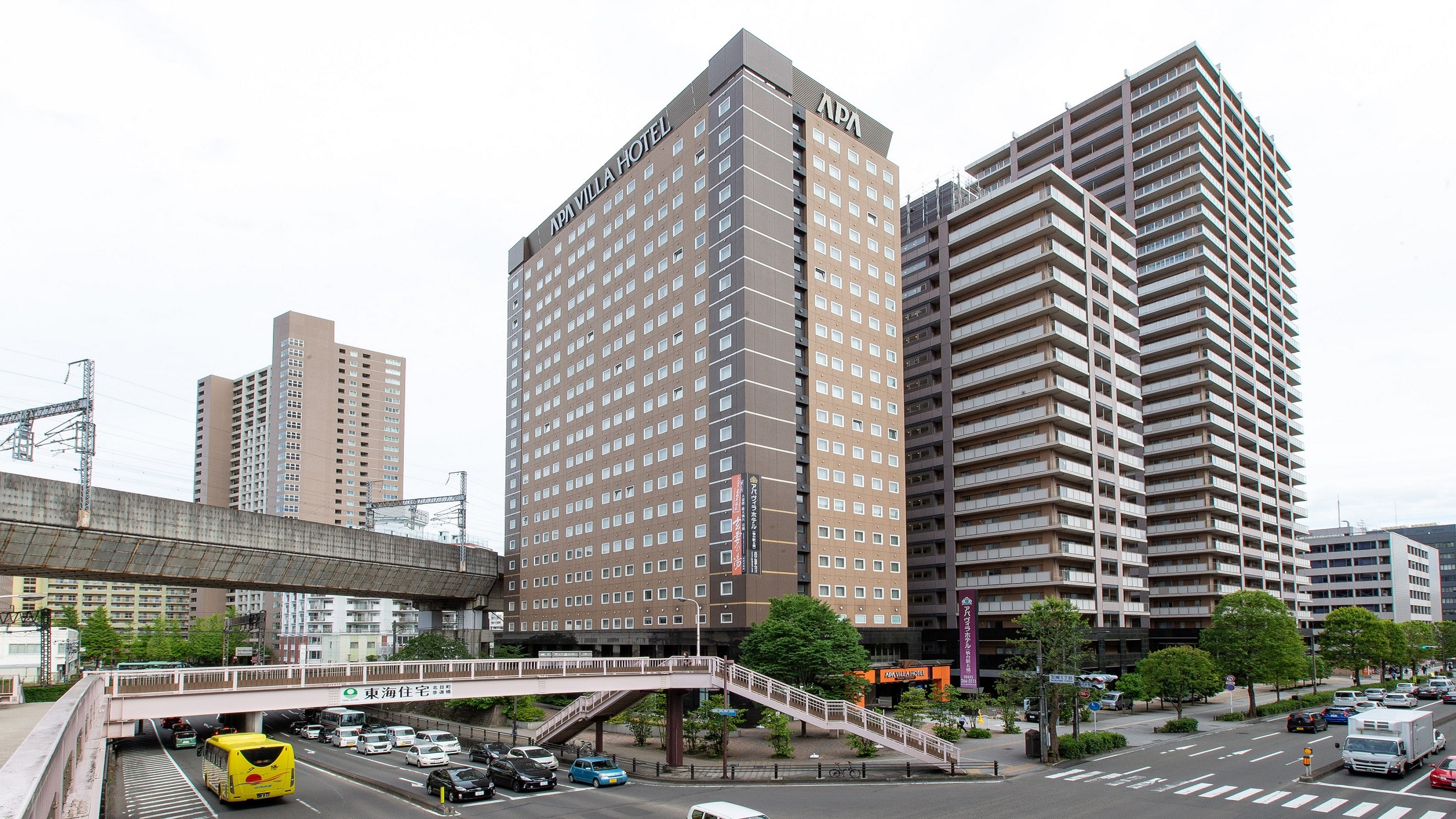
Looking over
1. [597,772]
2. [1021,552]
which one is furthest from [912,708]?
[1021,552]

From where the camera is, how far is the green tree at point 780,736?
174 ft

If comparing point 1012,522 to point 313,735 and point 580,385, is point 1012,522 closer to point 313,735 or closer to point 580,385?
point 580,385

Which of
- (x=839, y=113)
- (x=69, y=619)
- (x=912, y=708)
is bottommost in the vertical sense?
(x=69, y=619)

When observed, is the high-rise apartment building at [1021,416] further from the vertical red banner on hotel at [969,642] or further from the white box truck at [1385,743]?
the white box truck at [1385,743]

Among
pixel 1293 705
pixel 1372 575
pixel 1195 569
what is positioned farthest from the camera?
pixel 1372 575

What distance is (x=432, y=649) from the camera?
92000mm

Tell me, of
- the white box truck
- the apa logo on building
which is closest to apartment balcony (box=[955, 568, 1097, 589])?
the white box truck

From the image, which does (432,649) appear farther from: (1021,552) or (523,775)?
Result: (1021,552)

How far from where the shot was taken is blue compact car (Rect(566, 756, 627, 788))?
149 feet

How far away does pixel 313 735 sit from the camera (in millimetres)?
72000

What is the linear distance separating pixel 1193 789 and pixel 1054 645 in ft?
35.7

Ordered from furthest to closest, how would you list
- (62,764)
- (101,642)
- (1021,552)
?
(101,642) → (1021,552) → (62,764)

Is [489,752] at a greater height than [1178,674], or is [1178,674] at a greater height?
[1178,674]

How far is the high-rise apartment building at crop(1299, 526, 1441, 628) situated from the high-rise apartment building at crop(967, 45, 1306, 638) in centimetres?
4975
